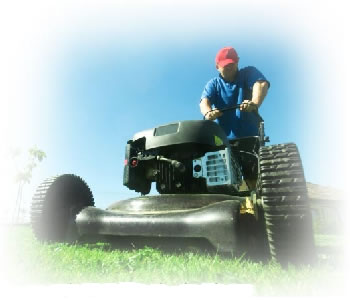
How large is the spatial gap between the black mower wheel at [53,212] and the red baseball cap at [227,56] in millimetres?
2590

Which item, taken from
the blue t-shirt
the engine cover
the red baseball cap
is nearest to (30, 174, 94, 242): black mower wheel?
the engine cover

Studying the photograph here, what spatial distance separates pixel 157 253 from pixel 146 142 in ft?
4.06

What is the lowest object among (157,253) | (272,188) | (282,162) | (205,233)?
(157,253)

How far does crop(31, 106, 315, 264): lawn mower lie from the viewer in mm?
2240

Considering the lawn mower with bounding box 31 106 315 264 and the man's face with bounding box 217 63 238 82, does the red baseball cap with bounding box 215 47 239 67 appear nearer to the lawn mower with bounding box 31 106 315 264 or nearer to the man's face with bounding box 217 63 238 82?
the man's face with bounding box 217 63 238 82

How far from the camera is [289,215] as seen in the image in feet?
7.21

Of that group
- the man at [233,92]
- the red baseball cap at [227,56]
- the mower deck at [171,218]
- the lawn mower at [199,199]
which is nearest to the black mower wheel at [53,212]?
the lawn mower at [199,199]

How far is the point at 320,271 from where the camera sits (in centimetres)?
218

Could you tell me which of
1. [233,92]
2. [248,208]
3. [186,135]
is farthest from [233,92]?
[248,208]

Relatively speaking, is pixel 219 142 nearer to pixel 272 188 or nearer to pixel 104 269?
pixel 272 188

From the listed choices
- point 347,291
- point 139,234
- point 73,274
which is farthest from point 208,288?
point 139,234

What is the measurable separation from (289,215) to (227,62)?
8.56 feet

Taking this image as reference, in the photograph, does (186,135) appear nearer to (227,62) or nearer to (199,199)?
(199,199)

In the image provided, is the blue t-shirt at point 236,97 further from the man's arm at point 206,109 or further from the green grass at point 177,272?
the green grass at point 177,272
